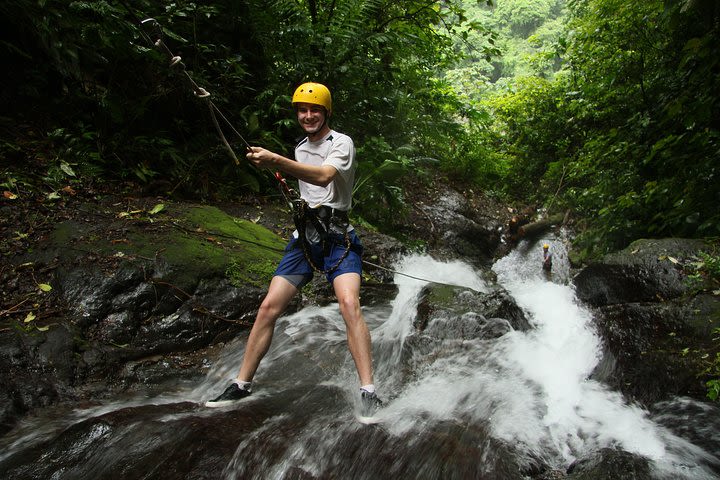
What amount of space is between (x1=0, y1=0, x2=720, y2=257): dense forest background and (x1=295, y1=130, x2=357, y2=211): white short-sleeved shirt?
1.07 metres

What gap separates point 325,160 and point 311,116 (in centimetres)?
37

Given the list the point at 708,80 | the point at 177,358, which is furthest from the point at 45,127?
the point at 708,80

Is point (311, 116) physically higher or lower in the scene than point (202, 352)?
higher

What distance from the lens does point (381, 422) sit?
3.05 meters

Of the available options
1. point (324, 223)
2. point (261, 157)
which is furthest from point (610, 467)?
point (261, 157)

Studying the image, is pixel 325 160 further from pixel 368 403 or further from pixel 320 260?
pixel 368 403

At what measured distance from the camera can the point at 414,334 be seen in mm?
4547

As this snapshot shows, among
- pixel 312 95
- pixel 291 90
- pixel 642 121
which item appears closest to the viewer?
pixel 312 95

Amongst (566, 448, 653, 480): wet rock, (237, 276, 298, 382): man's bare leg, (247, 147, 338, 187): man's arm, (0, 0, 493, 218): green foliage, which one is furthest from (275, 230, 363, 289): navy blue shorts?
(0, 0, 493, 218): green foliage

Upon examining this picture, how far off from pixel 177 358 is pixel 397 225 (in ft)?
19.0

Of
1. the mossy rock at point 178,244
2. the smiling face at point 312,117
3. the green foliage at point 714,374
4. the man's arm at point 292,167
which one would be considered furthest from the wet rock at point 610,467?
the mossy rock at point 178,244

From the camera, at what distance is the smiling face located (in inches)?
124

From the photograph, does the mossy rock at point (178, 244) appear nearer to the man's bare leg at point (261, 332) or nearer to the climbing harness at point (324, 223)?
the man's bare leg at point (261, 332)

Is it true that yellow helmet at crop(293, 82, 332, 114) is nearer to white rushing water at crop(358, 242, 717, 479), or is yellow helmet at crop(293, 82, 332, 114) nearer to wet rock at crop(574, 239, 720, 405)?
white rushing water at crop(358, 242, 717, 479)
